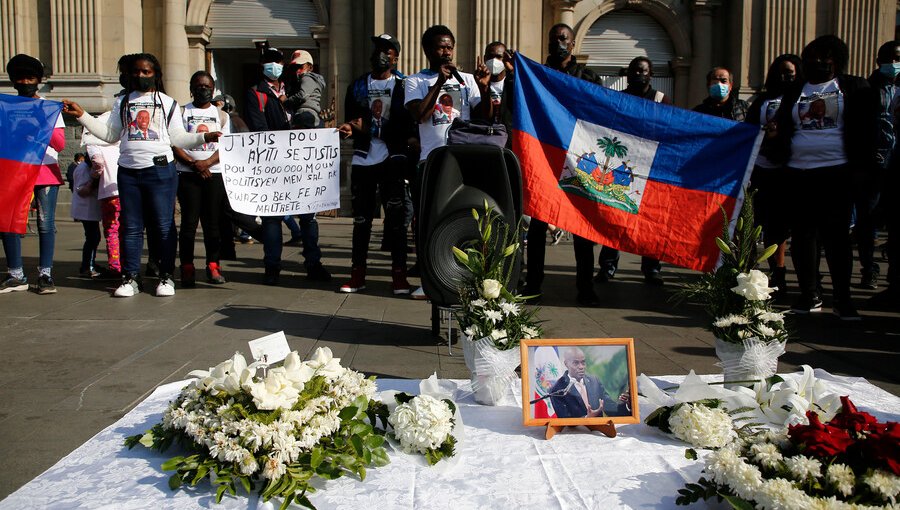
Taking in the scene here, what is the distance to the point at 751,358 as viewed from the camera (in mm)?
3451

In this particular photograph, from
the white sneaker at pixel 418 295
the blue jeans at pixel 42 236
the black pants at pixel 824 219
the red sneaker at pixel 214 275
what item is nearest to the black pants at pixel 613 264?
the black pants at pixel 824 219

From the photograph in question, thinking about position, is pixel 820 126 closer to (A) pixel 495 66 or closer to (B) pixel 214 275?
(A) pixel 495 66

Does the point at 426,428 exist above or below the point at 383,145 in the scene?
below

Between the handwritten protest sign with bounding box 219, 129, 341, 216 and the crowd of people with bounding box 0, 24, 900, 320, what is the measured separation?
0.92 ft

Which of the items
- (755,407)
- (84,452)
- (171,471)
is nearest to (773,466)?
(755,407)

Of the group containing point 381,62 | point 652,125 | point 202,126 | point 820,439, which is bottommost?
point 820,439

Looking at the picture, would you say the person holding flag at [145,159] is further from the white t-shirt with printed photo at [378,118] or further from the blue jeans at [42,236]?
the white t-shirt with printed photo at [378,118]

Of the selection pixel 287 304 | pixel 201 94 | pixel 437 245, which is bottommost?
pixel 287 304

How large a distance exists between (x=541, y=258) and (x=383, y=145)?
68.9 inches

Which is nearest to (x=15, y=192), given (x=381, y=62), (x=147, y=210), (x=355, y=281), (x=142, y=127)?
(x=147, y=210)

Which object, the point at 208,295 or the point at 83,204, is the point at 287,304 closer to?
the point at 208,295

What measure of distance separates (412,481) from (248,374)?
693mm

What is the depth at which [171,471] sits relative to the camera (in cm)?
270

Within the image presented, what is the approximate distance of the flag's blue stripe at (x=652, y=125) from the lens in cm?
562
